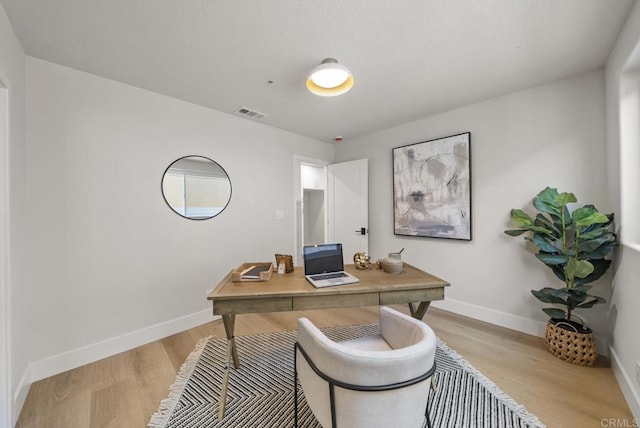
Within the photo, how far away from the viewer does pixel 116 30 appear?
1597 mm

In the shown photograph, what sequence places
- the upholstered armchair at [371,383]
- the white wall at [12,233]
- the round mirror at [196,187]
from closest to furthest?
1. the upholstered armchair at [371,383]
2. the white wall at [12,233]
3. the round mirror at [196,187]

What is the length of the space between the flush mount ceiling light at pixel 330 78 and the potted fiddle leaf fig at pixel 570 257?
6.59 ft

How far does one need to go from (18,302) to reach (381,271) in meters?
2.60

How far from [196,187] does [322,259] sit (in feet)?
5.81

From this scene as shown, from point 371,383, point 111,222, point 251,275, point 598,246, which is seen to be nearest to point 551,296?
point 598,246

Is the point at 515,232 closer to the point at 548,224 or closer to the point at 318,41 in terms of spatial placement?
the point at 548,224

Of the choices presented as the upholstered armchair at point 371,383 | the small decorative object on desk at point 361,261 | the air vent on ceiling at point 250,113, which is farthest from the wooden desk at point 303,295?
the air vent on ceiling at point 250,113

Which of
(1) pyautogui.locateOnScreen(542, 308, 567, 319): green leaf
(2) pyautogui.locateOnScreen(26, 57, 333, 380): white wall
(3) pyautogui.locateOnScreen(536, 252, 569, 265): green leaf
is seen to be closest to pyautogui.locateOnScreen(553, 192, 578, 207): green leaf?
(3) pyautogui.locateOnScreen(536, 252, 569, 265): green leaf

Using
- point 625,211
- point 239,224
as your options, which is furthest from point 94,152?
point 625,211

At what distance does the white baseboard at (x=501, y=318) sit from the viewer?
2.07 meters

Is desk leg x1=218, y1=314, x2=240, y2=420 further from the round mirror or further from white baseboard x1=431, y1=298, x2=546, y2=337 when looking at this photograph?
white baseboard x1=431, y1=298, x2=546, y2=337

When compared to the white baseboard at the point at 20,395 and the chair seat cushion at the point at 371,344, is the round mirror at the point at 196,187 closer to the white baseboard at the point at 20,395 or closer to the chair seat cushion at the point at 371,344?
the white baseboard at the point at 20,395

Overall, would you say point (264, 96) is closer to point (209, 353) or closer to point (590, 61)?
point (209, 353)

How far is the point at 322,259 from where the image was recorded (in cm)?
186
